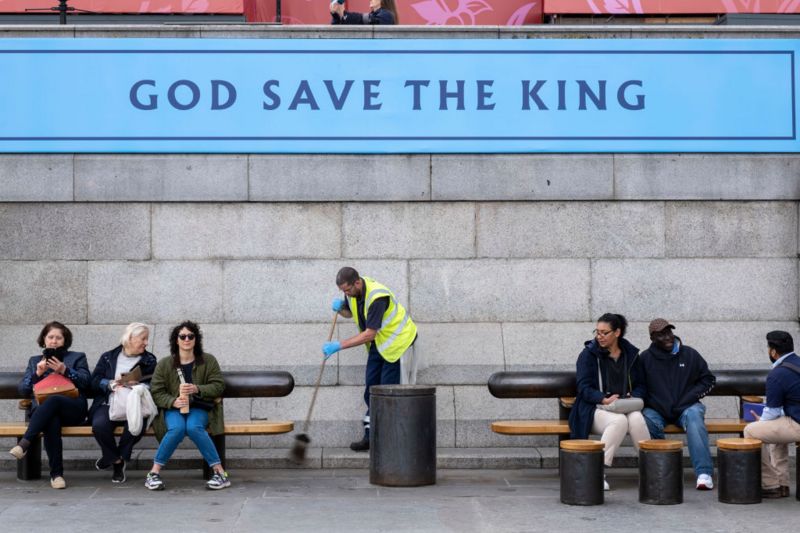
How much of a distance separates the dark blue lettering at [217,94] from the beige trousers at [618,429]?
454 cm

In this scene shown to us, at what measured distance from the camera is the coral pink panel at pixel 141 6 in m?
13.0

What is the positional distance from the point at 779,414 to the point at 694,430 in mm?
721

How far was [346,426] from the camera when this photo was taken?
1069 cm

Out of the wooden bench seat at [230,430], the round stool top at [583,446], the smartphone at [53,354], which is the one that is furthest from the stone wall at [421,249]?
the round stool top at [583,446]

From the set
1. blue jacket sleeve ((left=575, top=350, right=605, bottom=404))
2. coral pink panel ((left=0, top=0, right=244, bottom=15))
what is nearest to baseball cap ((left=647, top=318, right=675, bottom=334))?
blue jacket sleeve ((left=575, top=350, right=605, bottom=404))

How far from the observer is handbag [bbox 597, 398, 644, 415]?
9123 millimetres

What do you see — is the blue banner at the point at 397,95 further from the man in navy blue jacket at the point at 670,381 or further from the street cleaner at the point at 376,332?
the man in navy blue jacket at the point at 670,381

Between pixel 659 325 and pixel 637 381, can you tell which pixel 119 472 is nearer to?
pixel 637 381

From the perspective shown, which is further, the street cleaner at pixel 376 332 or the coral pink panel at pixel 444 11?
the coral pink panel at pixel 444 11

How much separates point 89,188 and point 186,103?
3.91 ft

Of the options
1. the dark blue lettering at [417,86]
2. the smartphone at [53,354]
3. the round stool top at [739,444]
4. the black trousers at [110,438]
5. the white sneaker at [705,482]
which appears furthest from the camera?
the dark blue lettering at [417,86]

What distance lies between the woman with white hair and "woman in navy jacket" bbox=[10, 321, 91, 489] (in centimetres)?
13

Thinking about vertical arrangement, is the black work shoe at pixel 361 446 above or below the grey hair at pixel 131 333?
below

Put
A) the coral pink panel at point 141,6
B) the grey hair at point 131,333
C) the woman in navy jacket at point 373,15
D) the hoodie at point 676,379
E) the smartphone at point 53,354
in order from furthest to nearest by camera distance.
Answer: the coral pink panel at point 141,6 → the woman in navy jacket at point 373,15 → the grey hair at point 131,333 → the smartphone at point 53,354 → the hoodie at point 676,379
